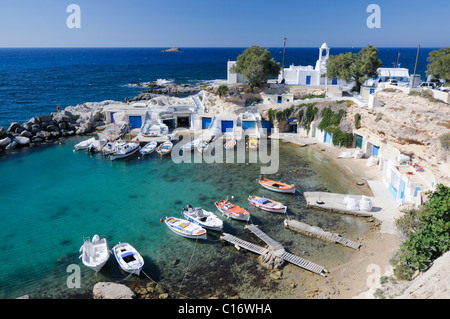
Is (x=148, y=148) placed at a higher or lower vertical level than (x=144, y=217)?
higher

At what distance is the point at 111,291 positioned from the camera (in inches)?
739

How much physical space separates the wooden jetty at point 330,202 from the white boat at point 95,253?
18.1m

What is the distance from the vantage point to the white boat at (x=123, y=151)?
42.0 m

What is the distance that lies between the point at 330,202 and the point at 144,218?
57.0 feet

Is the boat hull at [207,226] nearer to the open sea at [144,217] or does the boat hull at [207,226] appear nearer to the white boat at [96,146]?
the open sea at [144,217]

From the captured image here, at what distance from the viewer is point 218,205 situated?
28656 mm

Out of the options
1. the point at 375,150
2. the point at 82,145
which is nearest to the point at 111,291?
the point at 82,145

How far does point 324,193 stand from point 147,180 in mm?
19631

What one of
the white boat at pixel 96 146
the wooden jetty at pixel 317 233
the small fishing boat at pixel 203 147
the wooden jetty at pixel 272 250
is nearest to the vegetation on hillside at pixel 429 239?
the wooden jetty at pixel 317 233

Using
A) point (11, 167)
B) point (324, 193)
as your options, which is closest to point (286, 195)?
point (324, 193)

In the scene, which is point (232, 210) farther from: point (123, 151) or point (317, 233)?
point (123, 151)

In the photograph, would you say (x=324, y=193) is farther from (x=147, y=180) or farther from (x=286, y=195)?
(x=147, y=180)

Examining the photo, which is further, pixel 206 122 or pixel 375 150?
pixel 206 122

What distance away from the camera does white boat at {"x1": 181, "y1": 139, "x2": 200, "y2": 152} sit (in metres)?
43.9
